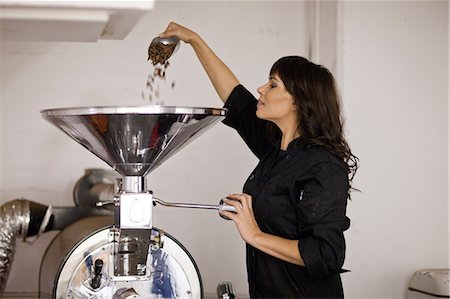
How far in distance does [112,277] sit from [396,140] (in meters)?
1.32

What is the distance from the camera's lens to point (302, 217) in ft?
5.28

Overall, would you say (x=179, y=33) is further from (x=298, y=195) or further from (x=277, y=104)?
(x=298, y=195)

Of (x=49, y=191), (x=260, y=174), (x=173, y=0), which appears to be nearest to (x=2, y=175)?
(x=49, y=191)

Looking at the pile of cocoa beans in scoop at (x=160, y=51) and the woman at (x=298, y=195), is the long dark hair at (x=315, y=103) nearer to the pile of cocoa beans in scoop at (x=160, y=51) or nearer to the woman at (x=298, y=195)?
the woman at (x=298, y=195)

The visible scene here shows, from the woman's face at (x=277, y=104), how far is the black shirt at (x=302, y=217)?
0.23 feet

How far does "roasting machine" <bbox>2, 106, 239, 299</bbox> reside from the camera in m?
1.31

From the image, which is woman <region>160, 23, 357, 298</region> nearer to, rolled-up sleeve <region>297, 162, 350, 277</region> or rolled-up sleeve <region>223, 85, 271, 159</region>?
rolled-up sleeve <region>297, 162, 350, 277</region>

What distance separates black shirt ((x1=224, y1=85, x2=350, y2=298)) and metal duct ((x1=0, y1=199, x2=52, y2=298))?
0.82 m

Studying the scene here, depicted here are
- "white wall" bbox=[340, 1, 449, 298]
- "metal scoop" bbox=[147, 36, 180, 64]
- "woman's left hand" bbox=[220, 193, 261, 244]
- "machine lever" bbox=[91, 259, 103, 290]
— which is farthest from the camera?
"white wall" bbox=[340, 1, 449, 298]

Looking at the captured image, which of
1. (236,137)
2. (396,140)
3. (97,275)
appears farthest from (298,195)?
(236,137)

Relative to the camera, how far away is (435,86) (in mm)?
2445

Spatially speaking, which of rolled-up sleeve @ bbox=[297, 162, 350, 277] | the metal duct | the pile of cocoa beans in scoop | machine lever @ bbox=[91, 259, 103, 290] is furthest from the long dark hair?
the metal duct

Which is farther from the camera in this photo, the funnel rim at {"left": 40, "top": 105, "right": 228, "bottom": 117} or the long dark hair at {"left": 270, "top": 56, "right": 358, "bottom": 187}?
the long dark hair at {"left": 270, "top": 56, "right": 358, "bottom": 187}

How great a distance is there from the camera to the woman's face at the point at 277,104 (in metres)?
1.76
